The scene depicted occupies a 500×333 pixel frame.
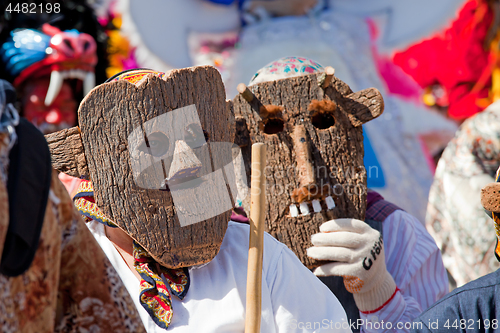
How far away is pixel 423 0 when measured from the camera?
378 cm

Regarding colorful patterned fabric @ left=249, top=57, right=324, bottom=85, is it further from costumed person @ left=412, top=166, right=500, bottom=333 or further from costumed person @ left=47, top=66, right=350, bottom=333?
costumed person @ left=412, top=166, right=500, bottom=333

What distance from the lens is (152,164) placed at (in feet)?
3.84

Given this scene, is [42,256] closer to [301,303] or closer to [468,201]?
[301,303]

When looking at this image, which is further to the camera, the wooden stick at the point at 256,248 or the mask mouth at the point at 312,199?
the mask mouth at the point at 312,199

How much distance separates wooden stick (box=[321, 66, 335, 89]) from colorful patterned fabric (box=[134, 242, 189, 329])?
81cm

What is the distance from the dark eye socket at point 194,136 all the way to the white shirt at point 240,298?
297mm

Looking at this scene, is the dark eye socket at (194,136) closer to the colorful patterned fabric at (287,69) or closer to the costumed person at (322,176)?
the costumed person at (322,176)

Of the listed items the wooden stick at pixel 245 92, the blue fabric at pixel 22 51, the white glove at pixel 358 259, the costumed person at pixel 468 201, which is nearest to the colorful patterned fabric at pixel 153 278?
the white glove at pixel 358 259

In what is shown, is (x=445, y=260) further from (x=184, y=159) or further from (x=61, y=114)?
(x=61, y=114)

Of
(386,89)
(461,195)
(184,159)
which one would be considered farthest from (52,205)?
(386,89)

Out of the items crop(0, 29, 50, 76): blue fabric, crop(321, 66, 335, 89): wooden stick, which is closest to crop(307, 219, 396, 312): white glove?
crop(321, 66, 335, 89): wooden stick

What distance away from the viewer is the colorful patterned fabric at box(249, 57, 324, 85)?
66.3 inches

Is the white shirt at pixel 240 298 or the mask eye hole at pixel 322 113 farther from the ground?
the mask eye hole at pixel 322 113

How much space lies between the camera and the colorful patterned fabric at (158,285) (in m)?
1.10
